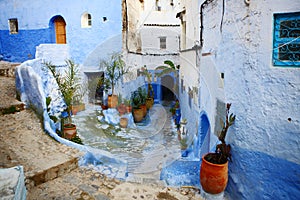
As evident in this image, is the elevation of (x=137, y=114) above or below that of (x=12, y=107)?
below

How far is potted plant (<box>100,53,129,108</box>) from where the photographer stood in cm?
946

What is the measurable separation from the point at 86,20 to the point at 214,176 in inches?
381

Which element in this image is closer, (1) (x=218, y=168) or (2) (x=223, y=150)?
(1) (x=218, y=168)

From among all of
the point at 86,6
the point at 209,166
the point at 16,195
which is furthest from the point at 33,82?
the point at 86,6

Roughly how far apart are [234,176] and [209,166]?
0.55 metres

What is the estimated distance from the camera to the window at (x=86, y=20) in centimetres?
1057

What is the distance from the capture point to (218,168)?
3297mm

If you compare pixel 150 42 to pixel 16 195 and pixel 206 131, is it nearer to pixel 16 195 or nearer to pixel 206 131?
pixel 206 131

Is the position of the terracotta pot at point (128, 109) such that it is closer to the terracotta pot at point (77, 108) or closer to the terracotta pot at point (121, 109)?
the terracotta pot at point (121, 109)

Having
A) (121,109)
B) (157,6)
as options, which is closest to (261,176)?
(121,109)

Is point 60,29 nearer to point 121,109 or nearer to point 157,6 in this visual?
point 121,109

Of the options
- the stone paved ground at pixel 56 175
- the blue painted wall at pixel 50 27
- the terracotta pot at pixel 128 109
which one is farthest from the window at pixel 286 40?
the blue painted wall at pixel 50 27

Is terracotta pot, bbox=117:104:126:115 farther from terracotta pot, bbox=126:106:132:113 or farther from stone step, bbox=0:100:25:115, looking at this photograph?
stone step, bbox=0:100:25:115

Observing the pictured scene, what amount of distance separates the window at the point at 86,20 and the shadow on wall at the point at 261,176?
9.38 metres
